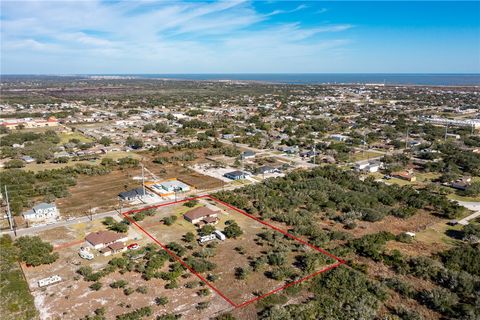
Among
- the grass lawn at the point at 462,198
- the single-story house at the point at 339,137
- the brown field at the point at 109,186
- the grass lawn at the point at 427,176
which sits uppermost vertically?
the single-story house at the point at 339,137

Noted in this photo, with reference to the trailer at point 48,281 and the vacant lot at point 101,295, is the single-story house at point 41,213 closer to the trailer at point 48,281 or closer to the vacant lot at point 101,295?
the vacant lot at point 101,295

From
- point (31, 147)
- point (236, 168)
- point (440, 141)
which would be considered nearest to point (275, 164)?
point (236, 168)

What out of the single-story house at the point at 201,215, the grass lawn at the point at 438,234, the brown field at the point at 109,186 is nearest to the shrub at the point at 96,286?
the single-story house at the point at 201,215

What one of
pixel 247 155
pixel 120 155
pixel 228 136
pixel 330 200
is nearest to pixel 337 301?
pixel 330 200

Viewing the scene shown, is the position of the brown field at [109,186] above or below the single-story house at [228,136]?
below

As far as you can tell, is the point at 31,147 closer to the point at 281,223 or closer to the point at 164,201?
the point at 164,201

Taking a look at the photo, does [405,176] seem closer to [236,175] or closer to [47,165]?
[236,175]
